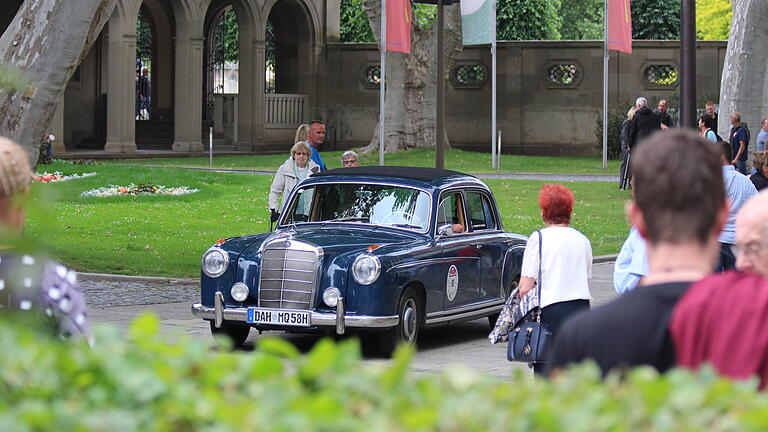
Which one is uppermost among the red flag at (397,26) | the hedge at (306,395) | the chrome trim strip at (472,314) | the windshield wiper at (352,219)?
the red flag at (397,26)

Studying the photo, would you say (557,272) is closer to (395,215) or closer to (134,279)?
(395,215)

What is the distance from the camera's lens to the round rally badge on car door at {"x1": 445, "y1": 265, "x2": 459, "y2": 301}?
471 inches

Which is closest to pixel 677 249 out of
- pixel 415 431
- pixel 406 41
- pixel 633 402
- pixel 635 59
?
pixel 633 402

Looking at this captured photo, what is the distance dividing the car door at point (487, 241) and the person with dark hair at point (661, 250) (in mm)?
8882

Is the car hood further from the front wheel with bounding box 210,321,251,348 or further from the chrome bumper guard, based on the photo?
the front wheel with bounding box 210,321,251,348

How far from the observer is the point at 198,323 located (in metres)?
12.7

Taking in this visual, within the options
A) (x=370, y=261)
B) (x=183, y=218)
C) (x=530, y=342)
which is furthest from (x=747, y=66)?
(x=530, y=342)

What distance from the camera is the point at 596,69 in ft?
142

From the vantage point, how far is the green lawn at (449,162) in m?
34.3

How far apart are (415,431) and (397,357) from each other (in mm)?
391

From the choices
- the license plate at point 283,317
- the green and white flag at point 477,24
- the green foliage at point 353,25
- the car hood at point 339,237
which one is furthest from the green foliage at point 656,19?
the license plate at point 283,317

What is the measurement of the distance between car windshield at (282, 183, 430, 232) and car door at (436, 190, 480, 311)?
0.24 m

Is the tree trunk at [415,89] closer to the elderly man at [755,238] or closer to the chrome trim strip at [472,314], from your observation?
the chrome trim strip at [472,314]

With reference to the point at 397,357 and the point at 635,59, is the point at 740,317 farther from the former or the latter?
the point at 635,59
